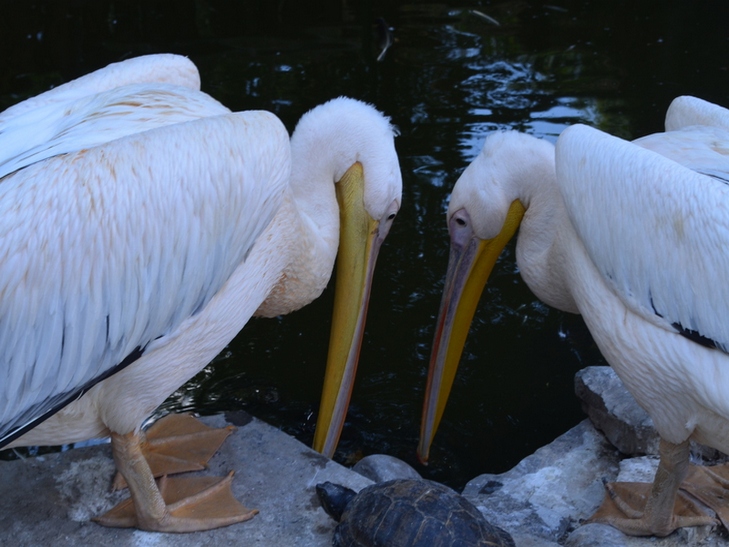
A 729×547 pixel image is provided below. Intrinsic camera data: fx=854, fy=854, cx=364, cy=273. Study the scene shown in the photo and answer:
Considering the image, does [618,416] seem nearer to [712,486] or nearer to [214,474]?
[712,486]

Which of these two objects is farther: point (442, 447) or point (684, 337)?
point (442, 447)

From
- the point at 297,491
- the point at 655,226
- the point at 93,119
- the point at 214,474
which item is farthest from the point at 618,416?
the point at 93,119

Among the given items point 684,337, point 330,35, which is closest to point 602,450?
point 684,337

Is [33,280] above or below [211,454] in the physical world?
above

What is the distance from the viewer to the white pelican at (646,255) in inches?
103

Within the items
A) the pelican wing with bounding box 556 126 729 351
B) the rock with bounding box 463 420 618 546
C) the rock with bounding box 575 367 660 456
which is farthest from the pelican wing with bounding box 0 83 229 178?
the rock with bounding box 575 367 660 456

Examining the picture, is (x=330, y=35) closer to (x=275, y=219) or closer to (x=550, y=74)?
(x=550, y=74)

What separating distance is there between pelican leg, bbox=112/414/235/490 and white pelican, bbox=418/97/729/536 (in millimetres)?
1402

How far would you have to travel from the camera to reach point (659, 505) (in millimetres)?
2947

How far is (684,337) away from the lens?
106 inches

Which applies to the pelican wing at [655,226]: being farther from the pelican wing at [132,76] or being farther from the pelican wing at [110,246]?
the pelican wing at [132,76]

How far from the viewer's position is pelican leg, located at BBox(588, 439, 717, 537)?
291 centimetres

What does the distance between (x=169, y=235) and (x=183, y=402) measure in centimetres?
172

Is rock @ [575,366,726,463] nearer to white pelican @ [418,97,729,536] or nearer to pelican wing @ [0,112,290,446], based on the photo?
white pelican @ [418,97,729,536]
